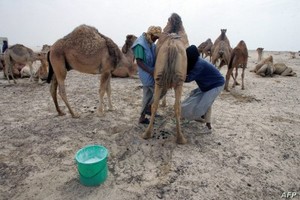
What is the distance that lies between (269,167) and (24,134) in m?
4.23

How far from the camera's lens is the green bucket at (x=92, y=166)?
2.97 meters

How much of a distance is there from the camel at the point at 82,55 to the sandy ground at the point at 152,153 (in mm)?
939

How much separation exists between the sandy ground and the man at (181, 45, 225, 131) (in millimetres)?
356

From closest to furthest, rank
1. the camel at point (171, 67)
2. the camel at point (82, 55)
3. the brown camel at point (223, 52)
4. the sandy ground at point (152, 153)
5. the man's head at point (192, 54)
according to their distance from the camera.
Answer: the sandy ground at point (152, 153) < the camel at point (171, 67) < the man's head at point (192, 54) < the camel at point (82, 55) < the brown camel at point (223, 52)

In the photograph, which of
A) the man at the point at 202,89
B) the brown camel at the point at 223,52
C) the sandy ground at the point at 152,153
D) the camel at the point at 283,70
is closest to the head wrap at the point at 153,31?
the man at the point at 202,89

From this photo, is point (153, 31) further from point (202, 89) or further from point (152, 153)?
point (152, 153)

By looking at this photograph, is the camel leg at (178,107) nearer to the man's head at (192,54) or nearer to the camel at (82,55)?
the man's head at (192,54)

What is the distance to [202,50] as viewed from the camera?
17.7 m

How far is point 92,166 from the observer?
9.68ft

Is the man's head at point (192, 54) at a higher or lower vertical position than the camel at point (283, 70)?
higher

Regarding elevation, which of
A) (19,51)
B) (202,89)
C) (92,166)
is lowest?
(92,166)

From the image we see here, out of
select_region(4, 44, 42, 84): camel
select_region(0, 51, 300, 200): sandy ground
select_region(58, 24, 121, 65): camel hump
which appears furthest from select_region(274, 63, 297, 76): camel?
select_region(4, 44, 42, 84): camel

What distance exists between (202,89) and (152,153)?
5.49 ft

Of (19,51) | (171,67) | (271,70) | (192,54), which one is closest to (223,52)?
(271,70)
